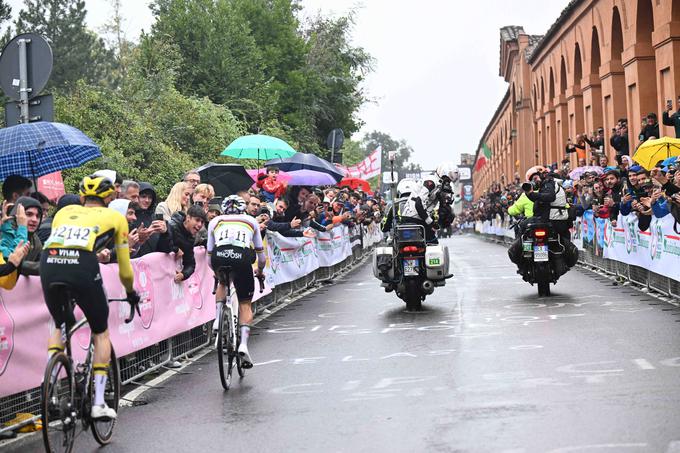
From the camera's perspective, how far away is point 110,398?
831 centimetres

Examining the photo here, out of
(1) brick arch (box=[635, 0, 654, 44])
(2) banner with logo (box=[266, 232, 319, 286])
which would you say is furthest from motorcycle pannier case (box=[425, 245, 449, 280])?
(1) brick arch (box=[635, 0, 654, 44])

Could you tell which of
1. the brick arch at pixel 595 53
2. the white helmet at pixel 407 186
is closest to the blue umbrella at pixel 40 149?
the white helmet at pixel 407 186

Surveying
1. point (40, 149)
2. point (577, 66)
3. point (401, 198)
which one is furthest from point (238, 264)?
point (577, 66)

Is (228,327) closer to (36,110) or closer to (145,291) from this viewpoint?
(145,291)

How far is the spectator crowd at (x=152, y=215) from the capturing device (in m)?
8.13

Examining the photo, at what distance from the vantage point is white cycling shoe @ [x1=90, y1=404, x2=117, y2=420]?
24.8 ft

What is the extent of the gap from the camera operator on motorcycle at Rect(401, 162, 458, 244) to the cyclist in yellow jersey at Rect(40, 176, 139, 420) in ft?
31.3

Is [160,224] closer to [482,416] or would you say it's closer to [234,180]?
[482,416]

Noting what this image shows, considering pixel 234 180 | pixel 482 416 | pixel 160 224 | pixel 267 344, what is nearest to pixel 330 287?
pixel 234 180

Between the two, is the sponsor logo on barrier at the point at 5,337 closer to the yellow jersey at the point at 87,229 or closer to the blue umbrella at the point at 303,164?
the yellow jersey at the point at 87,229

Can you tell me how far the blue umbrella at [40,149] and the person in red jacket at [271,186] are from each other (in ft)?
25.6

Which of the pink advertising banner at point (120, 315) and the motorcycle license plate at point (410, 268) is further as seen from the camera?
the motorcycle license plate at point (410, 268)

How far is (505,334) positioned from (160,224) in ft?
14.1

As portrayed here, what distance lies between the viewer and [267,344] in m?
13.5
